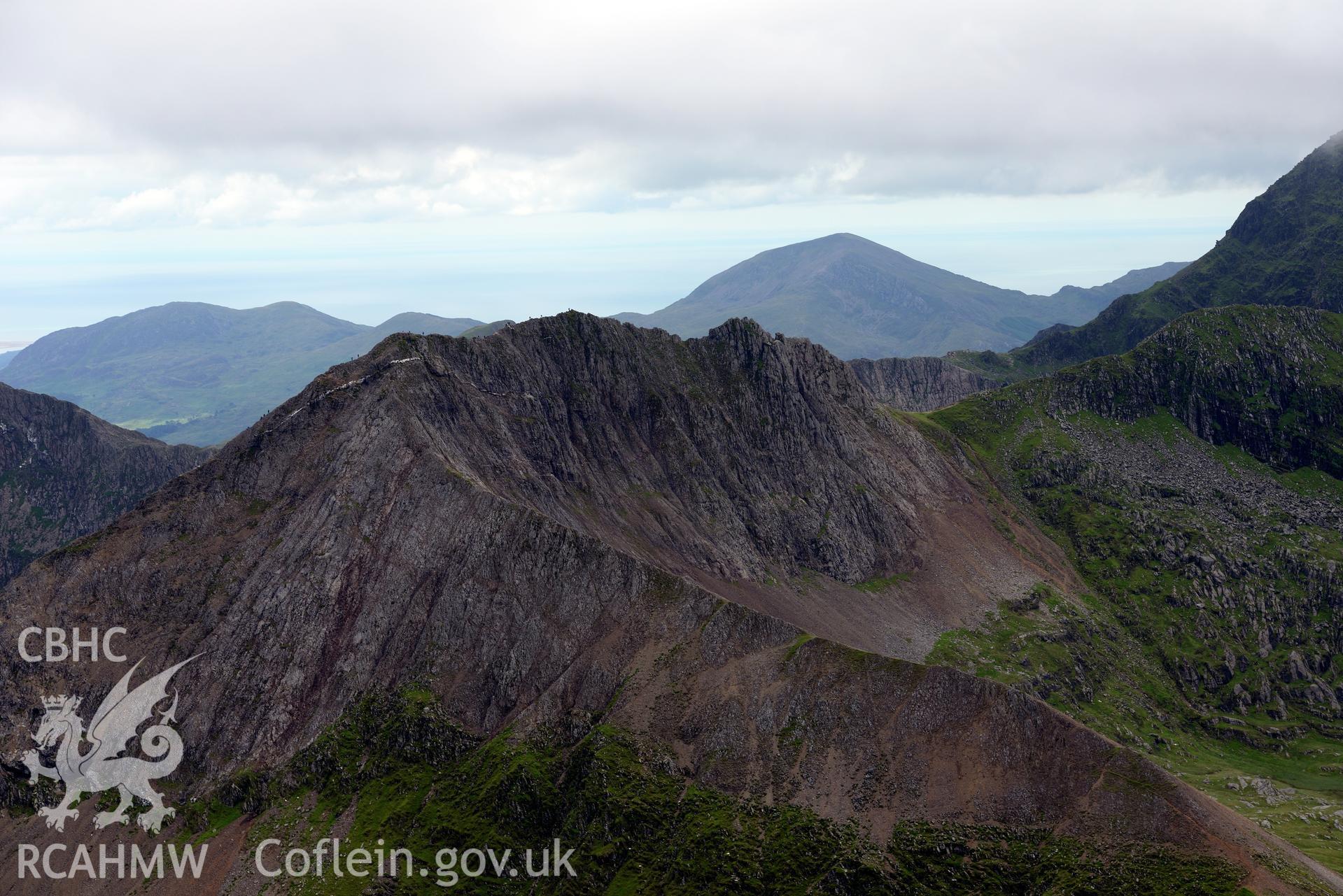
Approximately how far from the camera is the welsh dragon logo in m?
149

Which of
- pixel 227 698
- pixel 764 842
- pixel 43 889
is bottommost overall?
pixel 43 889

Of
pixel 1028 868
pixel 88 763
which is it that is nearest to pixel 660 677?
pixel 1028 868

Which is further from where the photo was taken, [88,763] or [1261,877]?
[88,763]

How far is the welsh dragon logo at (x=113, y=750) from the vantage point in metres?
149

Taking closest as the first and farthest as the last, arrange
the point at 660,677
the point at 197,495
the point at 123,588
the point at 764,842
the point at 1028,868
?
the point at 1028,868 < the point at 764,842 < the point at 660,677 < the point at 123,588 < the point at 197,495

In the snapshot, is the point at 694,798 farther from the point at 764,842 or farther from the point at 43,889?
the point at 43,889

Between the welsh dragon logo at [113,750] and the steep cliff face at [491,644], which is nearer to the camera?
the steep cliff face at [491,644]

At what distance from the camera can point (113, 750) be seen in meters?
155

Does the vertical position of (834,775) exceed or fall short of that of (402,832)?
it exceeds it

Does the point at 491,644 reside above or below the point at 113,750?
above

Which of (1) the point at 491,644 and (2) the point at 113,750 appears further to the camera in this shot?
(1) the point at 491,644

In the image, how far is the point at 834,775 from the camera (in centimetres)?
13275

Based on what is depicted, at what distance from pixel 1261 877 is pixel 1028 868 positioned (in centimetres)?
2618

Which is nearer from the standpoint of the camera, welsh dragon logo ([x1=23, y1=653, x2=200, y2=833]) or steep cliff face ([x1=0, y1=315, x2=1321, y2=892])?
steep cliff face ([x1=0, y1=315, x2=1321, y2=892])
